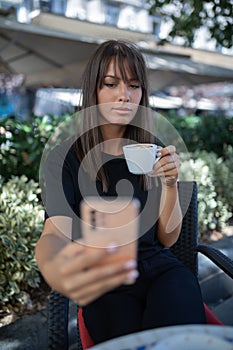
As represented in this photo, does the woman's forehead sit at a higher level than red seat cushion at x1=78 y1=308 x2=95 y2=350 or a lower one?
higher

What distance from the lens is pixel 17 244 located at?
2.21m

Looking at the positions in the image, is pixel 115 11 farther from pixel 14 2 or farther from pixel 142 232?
pixel 142 232

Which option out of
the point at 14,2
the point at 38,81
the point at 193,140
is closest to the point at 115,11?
the point at 14,2

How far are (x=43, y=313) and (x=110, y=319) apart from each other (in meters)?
1.01

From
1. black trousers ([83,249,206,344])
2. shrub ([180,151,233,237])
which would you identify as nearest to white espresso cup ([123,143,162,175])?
black trousers ([83,249,206,344])

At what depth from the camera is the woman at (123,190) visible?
123cm

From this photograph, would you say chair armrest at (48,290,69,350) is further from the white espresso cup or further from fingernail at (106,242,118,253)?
fingernail at (106,242,118,253)

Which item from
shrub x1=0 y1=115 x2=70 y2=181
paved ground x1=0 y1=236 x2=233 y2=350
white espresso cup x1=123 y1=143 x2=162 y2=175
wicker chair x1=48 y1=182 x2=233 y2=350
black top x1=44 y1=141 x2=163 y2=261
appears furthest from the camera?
shrub x1=0 y1=115 x2=70 y2=181

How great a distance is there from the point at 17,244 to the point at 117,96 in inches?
47.3

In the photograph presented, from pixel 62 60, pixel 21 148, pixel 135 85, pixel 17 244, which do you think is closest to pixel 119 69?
pixel 135 85

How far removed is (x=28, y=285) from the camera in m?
2.40

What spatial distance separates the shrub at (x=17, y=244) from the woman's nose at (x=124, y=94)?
1152mm

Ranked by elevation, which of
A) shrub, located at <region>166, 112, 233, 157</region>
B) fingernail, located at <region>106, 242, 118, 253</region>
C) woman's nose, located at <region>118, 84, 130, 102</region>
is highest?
woman's nose, located at <region>118, 84, 130, 102</region>

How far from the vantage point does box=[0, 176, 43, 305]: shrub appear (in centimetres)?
216
